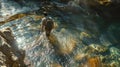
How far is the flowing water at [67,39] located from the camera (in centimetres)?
910

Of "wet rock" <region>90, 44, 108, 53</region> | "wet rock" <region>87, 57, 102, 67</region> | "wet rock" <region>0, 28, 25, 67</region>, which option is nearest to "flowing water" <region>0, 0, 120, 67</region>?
"wet rock" <region>90, 44, 108, 53</region>

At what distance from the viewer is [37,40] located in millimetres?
9820

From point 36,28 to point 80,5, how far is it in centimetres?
424

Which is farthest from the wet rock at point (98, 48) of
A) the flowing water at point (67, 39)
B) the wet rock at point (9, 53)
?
the wet rock at point (9, 53)

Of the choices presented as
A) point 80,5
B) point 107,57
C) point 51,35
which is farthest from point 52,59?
point 80,5

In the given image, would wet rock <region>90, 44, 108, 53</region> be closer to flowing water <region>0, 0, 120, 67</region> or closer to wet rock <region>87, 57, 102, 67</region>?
flowing water <region>0, 0, 120, 67</region>

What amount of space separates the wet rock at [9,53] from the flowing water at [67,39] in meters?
0.47

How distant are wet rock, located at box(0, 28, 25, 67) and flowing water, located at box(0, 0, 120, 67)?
1.56ft

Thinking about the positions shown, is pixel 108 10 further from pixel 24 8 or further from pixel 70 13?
pixel 24 8

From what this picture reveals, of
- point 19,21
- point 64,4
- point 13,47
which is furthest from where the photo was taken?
point 64,4

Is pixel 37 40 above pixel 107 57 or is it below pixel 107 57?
above

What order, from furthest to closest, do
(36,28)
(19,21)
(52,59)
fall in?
(19,21) → (36,28) → (52,59)

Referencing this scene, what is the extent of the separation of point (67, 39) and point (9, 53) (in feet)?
9.41

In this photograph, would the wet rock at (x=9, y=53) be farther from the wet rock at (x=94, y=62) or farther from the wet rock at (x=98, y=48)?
the wet rock at (x=98, y=48)
